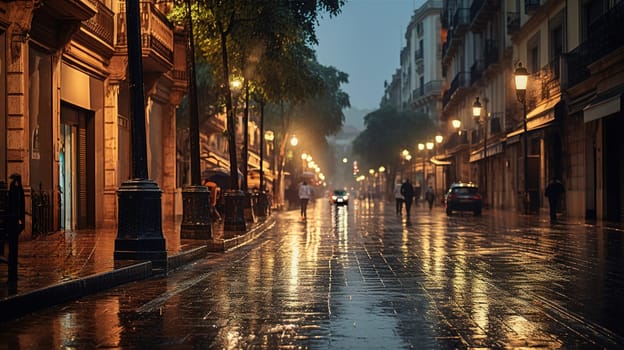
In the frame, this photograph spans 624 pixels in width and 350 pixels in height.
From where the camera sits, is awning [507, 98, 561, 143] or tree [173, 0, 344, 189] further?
awning [507, 98, 561, 143]

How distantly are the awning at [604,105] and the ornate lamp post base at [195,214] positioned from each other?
1271cm

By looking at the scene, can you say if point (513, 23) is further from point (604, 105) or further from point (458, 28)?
point (458, 28)

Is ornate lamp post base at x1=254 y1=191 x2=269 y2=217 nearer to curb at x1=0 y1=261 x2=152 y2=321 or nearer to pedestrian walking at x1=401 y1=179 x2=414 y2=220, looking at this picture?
pedestrian walking at x1=401 y1=179 x2=414 y2=220

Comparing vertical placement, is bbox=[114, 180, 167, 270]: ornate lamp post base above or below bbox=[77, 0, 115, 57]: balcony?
below

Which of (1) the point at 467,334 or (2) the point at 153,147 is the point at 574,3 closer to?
(2) the point at 153,147

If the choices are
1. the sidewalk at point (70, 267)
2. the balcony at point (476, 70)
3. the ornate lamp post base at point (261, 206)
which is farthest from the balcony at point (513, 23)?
the sidewalk at point (70, 267)

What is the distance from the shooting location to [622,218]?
28.8 meters

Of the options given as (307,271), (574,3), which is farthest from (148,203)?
(574,3)

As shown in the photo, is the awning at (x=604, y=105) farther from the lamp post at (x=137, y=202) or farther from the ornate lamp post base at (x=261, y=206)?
the lamp post at (x=137, y=202)

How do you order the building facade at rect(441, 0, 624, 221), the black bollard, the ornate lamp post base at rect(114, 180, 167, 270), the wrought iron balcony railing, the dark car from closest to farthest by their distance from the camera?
the black bollard < the ornate lamp post base at rect(114, 180, 167, 270) < the wrought iron balcony railing < the building facade at rect(441, 0, 624, 221) < the dark car

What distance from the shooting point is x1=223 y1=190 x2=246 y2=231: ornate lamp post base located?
24.8 meters

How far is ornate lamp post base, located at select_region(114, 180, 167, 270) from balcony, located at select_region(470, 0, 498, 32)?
132ft

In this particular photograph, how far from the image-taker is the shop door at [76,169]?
2331cm

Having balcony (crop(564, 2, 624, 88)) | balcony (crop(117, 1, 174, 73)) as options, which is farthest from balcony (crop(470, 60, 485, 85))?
balcony (crop(117, 1, 174, 73))
